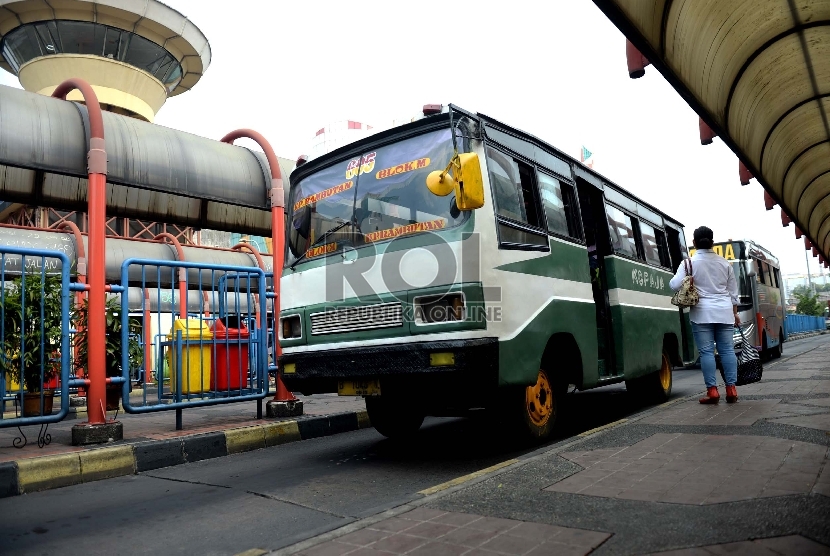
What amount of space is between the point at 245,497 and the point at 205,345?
271 cm

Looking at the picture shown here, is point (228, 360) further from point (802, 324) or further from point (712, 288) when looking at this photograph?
point (802, 324)

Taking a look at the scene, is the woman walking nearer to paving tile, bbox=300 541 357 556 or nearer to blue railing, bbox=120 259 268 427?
blue railing, bbox=120 259 268 427

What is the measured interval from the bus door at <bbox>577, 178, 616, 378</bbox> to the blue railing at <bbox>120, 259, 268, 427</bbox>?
3.76 metres

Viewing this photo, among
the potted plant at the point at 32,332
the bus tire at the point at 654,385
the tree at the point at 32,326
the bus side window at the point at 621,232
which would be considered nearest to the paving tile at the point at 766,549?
the potted plant at the point at 32,332

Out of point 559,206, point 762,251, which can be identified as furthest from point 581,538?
point 762,251

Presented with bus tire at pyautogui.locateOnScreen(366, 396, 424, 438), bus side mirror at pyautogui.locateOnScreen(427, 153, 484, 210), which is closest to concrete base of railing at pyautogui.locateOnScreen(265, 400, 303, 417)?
bus tire at pyautogui.locateOnScreen(366, 396, 424, 438)

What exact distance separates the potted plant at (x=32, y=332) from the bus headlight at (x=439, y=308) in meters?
3.16

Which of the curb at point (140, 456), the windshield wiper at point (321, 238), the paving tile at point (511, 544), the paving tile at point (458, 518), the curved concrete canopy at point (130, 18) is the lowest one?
the paving tile at point (511, 544)

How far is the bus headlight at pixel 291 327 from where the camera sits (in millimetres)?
5492

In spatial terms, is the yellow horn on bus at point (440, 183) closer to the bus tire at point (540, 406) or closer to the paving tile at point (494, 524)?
the bus tire at point (540, 406)

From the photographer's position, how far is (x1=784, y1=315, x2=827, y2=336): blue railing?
4184cm

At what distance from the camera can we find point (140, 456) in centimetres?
529

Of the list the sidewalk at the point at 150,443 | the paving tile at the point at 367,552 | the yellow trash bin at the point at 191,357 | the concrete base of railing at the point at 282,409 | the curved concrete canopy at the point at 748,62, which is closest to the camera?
the paving tile at the point at 367,552

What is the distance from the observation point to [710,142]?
6.76 metres
